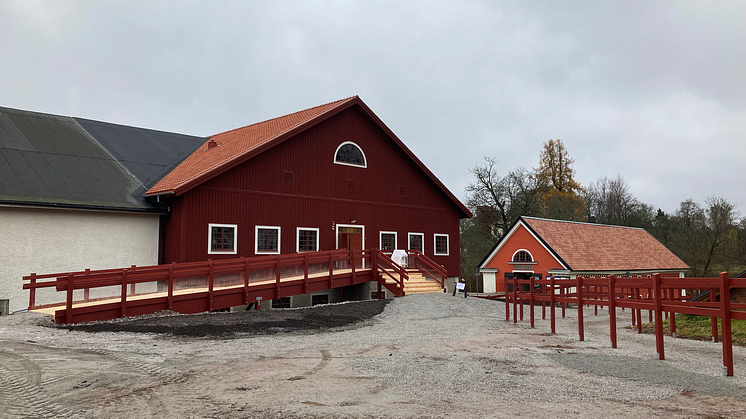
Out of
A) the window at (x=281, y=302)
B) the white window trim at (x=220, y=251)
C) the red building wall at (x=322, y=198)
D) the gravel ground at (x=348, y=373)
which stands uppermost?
the red building wall at (x=322, y=198)

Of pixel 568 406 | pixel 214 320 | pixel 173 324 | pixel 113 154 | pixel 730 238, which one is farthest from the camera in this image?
pixel 730 238

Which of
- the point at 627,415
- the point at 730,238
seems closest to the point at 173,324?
the point at 627,415

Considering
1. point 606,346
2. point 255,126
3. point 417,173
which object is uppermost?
point 255,126

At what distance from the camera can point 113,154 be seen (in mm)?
22844

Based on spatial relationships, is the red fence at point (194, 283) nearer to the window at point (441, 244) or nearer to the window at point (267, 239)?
the window at point (267, 239)

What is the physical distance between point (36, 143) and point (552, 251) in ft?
81.0

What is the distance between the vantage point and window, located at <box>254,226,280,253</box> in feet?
71.1

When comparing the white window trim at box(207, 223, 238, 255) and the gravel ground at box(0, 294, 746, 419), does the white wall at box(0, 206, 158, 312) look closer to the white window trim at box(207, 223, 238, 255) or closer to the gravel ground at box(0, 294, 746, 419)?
the white window trim at box(207, 223, 238, 255)

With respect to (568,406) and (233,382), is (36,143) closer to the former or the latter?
(233,382)

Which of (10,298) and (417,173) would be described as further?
(417,173)

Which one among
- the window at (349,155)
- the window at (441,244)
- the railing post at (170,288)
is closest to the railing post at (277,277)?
the railing post at (170,288)

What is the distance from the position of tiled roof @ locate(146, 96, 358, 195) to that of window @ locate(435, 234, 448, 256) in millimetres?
8344

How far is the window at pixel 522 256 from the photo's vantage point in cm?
3173

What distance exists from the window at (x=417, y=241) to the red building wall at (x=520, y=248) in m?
7.54
